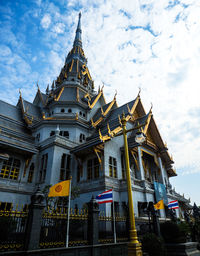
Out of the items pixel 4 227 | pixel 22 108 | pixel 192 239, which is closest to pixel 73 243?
pixel 4 227

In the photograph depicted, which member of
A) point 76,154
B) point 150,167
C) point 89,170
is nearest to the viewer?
point 89,170

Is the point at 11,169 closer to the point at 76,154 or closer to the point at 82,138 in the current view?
the point at 76,154

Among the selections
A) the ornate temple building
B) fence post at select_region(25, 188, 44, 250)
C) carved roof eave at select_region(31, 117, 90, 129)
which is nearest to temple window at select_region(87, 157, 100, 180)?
the ornate temple building

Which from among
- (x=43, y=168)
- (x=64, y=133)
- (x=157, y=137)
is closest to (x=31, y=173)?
(x=43, y=168)

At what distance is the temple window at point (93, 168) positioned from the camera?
1880cm

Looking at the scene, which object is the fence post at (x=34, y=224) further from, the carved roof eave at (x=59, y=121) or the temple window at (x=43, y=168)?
the carved roof eave at (x=59, y=121)

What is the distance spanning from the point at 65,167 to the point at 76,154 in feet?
5.93

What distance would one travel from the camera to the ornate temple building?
695 inches

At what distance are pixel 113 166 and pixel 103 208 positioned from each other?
4.57 metres

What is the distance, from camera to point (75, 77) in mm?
34031

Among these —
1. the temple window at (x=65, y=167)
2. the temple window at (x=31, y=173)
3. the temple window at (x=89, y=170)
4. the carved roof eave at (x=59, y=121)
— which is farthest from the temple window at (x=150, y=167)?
the temple window at (x=31, y=173)

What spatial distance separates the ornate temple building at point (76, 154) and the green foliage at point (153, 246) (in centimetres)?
365

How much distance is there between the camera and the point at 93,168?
19.1 m

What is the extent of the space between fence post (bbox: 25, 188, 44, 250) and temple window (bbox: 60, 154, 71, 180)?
1149 centimetres
